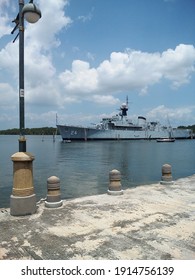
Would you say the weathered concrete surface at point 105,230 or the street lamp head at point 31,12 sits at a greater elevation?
the street lamp head at point 31,12

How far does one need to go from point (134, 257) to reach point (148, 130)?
12071cm

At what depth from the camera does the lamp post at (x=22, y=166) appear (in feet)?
23.4

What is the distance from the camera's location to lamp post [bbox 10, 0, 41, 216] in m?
7.13

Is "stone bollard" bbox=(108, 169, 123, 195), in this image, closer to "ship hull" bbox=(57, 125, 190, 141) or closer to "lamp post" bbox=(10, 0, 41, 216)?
"lamp post" bbox=(10, 0, 41, 216)

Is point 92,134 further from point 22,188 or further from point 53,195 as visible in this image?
point 22,188

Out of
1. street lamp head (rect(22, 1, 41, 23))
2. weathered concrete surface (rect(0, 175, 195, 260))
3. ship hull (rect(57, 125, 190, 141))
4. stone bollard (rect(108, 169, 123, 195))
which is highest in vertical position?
street lamp head (rect(22, 1, 41, 23))

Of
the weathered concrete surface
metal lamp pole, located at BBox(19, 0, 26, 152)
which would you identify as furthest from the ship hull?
the weathered concrete surface

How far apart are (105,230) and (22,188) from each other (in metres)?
2.51

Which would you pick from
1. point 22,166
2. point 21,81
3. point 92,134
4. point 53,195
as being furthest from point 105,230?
point 92,134

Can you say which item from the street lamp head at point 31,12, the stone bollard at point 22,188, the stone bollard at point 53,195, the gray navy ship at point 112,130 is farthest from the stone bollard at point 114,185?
the gray navy ship at point 112,130

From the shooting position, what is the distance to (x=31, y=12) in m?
7.04

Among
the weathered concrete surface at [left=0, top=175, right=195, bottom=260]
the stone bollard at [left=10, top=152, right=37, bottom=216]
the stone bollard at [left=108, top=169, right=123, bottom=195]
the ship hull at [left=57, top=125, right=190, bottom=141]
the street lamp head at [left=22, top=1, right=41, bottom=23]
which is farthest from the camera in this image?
the ship hull at [left=57, top=125, right=190, bottom=141]

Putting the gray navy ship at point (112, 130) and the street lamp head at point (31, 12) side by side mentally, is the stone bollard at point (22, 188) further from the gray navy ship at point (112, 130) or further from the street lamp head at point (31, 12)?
the gray navy ship at point (112, 130)

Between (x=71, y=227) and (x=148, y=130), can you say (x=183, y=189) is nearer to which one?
(x=71, y=227)
